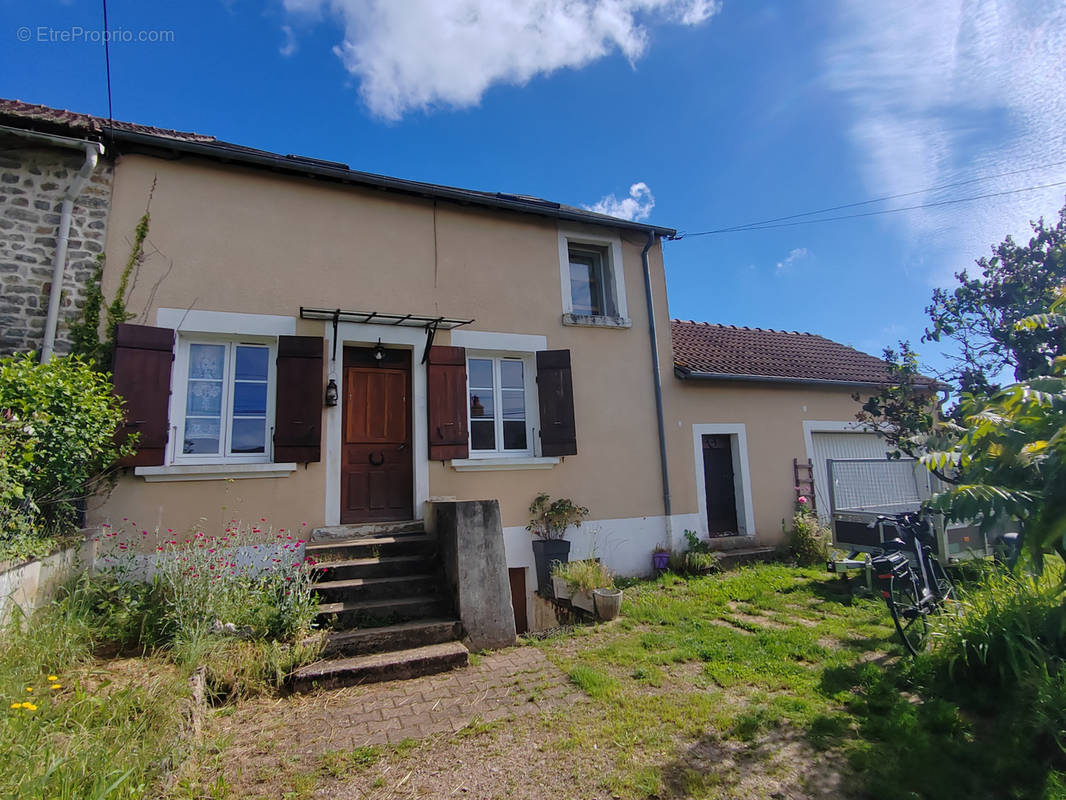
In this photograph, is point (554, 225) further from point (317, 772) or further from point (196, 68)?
point (317, 772)

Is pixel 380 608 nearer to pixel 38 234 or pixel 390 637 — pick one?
pixel 390 637

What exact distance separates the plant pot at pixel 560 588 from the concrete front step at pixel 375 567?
5.13 ft

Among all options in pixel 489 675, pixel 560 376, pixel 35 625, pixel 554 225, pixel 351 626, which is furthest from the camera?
pixel 554 225

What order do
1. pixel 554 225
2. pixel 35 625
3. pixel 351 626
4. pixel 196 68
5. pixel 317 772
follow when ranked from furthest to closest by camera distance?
1. pixel 554 225
2. pixel 196 68
3. pixel 351 626
4. pixel 35 625
5. pixel 317 772

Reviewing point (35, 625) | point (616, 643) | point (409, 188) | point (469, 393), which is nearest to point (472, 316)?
point (469, 393)

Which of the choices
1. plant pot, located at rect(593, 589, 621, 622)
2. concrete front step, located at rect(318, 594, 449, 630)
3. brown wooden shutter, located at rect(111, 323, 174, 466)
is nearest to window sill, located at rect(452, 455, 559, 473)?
concrete front step, located at rect(318, 594, 449, 630)

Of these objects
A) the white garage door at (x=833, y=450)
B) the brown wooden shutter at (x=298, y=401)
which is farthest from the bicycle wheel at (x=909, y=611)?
the brown wooden shutter at (x=298, y=401)

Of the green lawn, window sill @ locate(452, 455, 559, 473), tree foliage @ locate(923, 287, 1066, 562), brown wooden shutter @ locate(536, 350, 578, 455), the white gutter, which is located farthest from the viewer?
brown wooden shutter @ locate(536, 350, 578, 455)

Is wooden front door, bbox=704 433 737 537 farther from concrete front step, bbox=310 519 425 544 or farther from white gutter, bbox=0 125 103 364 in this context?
white gutter, bbox=0 125 103 364

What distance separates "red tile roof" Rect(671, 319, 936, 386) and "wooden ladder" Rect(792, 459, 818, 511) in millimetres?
1478

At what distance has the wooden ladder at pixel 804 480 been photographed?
9227 mm

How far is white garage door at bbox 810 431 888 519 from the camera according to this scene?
936cm

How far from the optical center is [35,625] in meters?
3.48

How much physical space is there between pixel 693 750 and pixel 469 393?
498 cm
